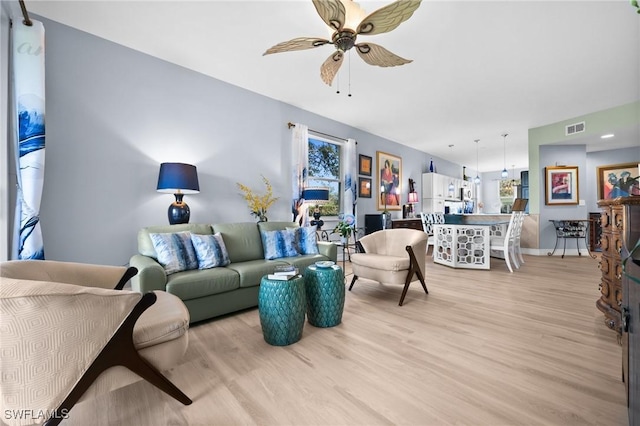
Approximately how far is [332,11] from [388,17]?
40cm

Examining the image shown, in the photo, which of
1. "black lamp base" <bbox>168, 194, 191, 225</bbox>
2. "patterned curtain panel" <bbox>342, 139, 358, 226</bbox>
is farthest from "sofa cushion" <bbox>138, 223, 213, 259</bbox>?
"patterned curtain panel" <bbox>342, 139, 358, 226</bbox>

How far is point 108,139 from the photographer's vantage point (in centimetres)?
288

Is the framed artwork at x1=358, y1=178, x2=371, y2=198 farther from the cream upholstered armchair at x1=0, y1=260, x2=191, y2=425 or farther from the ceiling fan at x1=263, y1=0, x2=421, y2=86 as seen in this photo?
the cream upholstered armchair at x1=0, y1=260, x2=191, y2=425

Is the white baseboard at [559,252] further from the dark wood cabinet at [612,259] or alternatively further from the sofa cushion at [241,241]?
the sofa cushion at [241,241]

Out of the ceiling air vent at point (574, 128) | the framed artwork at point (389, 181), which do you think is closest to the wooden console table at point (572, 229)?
the ceiling air vent at point (574, 128)

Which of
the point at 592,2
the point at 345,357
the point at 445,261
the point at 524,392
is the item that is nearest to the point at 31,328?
the point at 345,357

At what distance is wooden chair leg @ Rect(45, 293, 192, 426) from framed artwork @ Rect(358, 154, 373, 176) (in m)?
5.27

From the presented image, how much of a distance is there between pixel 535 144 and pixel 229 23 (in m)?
6.69

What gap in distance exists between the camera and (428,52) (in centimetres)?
308

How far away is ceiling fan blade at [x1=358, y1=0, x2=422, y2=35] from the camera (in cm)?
172

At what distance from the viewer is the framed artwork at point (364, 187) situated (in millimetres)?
6000

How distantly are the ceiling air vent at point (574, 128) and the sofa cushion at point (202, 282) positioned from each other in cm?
697

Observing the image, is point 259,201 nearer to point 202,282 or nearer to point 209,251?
point 209,251

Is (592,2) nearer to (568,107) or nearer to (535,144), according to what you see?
(568,107)
